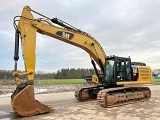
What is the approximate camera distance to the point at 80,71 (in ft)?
280

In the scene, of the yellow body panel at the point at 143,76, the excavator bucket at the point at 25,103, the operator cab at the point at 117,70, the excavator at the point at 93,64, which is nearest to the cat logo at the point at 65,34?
the excavator at the point at 93,64

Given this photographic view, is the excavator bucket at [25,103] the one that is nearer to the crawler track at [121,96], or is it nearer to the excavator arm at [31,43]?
the excavator arm at [31,43]

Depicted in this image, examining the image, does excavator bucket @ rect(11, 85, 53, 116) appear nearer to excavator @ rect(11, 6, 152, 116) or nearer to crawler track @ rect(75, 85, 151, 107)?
excavator @ rect(11, 6, 152, 116)

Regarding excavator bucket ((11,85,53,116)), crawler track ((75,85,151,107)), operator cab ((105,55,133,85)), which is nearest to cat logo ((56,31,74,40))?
operator cab ((105,55,133,85))

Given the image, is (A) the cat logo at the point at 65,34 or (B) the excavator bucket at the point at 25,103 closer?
(B) the excavator bucket at the point at 25,103

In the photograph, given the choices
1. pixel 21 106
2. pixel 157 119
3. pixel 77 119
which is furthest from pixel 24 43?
pixel 157 119

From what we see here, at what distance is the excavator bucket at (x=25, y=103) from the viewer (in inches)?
387

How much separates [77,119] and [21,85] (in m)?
2.60

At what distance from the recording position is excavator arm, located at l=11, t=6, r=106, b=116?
394 inches

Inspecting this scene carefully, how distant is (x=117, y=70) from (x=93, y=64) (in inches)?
57.5

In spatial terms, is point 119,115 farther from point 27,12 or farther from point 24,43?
point 27,12

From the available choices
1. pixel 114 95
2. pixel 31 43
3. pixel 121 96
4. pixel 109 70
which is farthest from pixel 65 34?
pixel 121 96

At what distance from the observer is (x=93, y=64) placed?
14633mm

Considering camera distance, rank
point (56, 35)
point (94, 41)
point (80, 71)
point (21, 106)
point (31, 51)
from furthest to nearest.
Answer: point (80, 71), point (94, 41), point (56, 35), point (31, 51), point (21, 106)
